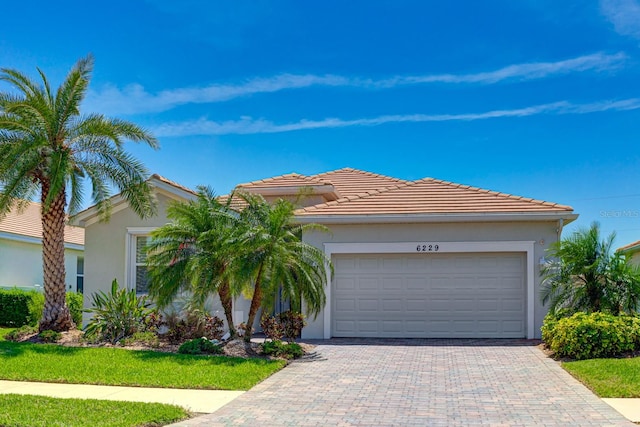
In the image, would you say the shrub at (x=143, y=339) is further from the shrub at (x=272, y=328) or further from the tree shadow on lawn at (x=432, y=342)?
the tree shadow on lawn at (x=432, y=342)

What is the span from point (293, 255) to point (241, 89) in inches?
269

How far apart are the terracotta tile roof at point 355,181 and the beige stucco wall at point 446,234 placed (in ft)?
16.7

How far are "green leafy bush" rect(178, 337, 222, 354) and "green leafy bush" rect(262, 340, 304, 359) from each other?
3.23ft

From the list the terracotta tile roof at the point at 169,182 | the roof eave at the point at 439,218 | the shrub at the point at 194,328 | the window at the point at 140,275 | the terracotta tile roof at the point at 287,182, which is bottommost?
the shrub at the point at 194,328

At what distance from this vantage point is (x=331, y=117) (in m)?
21.4

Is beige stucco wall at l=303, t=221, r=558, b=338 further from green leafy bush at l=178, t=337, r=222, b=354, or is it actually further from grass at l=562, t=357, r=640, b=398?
grass at l=562, t=357, r=640, b=398

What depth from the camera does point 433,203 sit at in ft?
59.1

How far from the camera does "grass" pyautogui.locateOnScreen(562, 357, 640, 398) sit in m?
10.3

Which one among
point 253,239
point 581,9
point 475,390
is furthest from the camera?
point 581,9

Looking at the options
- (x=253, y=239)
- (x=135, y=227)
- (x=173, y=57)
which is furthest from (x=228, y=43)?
(x=253, y=239)

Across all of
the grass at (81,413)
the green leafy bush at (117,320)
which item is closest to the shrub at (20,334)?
the green leafy bush at (117,320)

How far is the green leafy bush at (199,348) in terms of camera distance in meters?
14.0

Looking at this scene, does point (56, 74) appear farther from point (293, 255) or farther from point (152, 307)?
point (293, 255)

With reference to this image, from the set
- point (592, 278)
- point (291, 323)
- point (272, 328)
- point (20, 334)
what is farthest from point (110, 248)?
point (592, 278)
